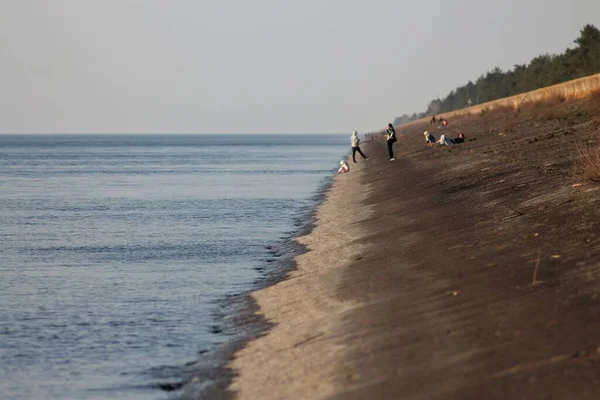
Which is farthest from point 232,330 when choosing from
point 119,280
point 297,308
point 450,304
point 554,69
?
point 554,69

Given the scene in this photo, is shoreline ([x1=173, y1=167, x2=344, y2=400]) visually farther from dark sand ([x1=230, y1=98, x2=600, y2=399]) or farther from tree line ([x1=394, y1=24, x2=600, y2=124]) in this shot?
tree line ([x1=394, y1=24, x2=600, y2=124])

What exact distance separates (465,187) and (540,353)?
51.6 ft

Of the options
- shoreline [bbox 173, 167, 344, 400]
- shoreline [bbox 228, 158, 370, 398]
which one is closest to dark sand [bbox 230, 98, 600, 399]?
shoreline [bbox 228, 158, 370, 398]

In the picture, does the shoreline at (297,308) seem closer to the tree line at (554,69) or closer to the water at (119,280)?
the water at (119,280)

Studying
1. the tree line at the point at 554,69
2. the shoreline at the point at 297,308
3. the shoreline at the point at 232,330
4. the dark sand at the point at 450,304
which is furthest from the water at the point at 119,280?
the tree line at the point at 554,69

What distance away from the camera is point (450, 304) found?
1201 cm

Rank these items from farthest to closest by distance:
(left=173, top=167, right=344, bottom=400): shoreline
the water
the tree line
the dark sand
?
1. the tree line
2. the water
3. (left=173, top=167, right=344, bottom=400): shoreline
4. the dark sand

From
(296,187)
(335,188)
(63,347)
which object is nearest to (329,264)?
(63,347)

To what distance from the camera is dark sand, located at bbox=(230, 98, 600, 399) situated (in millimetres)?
9078

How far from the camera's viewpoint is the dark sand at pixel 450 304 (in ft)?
29.8

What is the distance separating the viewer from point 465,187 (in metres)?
24.7

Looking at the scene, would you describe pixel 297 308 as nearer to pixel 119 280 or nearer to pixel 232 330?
pixel 232 330

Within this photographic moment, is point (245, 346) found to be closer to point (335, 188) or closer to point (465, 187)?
point (465, 187)

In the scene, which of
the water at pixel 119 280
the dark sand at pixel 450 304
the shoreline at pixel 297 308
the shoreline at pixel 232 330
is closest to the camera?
the dark sand at pixel 450 304
